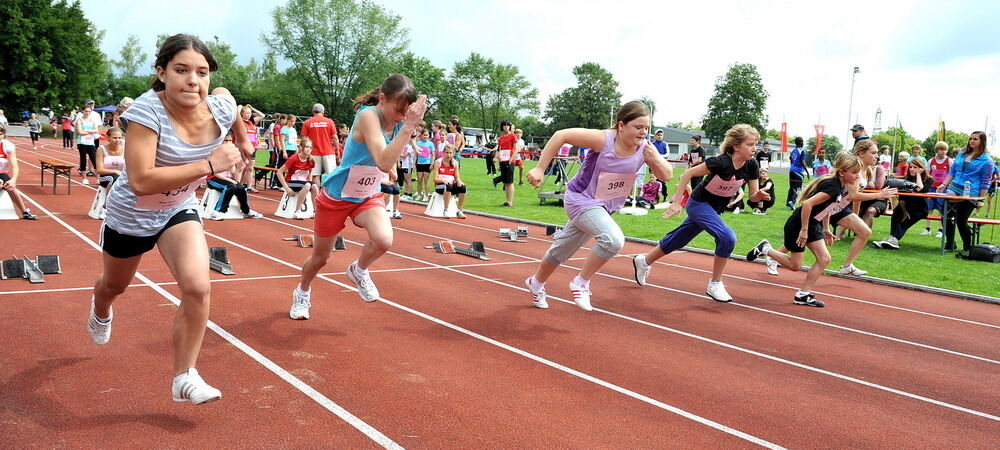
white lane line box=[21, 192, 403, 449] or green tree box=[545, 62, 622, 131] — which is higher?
green tree box=[545, 62, 622, 131]

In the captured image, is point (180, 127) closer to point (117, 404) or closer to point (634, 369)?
point (117, 404)

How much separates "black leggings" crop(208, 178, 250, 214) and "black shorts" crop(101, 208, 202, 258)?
8.71m

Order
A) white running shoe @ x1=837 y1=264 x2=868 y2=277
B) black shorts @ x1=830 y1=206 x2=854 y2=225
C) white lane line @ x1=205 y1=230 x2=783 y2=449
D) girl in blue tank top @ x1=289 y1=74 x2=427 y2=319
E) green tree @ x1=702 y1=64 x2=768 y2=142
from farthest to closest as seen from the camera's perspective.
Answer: green tree @ x1=702 y1=64 x2=768 y2=142
white running shoe @ x1=837 y1=264 x2=868 y2=277
black shorts @ x1=830 y1=206 x2=854 y2=225
girl in blue tank top @ x1=289 y1=74 x2=427 y2=319
white lane line @ x1=205 y1=230 x2=783 y2=449

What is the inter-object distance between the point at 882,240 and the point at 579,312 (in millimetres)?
8435

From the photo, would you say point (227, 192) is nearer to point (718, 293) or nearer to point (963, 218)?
point (718, 293)

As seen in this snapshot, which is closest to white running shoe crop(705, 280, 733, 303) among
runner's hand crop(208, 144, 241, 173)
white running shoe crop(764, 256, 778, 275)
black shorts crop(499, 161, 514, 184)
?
white running shoe crop(764, 256, 778, 275)

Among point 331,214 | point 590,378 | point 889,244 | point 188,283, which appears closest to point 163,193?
point 188,283

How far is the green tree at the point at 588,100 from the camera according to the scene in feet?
309

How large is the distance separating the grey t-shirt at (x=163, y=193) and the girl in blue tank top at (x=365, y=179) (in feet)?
4.36

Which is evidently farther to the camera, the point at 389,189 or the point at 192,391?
the point at 389,189

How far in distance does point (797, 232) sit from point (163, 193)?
21.2 feet

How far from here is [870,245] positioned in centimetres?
1206

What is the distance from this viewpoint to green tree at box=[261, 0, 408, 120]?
192 ft

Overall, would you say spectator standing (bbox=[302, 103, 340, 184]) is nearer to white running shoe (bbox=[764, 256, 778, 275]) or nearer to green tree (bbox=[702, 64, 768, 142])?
white running shoe (bbox=[764, 256, 778, 275])
